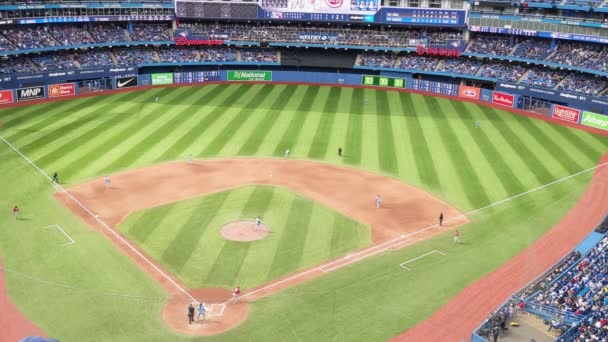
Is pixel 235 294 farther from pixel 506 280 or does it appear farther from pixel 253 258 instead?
pixel 506 280

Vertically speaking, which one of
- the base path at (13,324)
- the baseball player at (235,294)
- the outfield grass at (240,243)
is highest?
the outfield grass at (240,243)

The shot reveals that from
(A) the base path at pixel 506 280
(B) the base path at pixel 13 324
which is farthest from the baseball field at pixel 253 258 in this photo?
(A) the base path at pixel 506 280

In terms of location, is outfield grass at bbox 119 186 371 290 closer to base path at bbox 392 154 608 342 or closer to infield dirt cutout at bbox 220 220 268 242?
infield dirt cutout at bbox 220 220 268 242

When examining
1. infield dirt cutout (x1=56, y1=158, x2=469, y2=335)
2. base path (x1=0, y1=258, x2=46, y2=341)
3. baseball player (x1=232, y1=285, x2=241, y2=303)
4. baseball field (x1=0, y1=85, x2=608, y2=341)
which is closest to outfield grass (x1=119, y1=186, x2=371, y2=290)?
baseball field (x1=0, y1=85, x2=608, y2=341)

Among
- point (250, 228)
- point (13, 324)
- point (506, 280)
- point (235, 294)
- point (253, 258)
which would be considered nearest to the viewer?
point (13, 324)

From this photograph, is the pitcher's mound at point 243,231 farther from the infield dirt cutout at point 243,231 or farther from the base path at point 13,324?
the base path at point 13,324

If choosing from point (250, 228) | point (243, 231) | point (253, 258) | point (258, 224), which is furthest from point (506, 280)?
point (243, 231)
